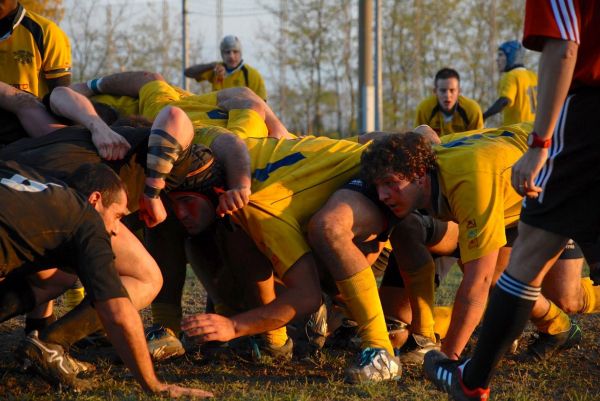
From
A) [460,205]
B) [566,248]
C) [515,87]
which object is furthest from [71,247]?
[515,87]

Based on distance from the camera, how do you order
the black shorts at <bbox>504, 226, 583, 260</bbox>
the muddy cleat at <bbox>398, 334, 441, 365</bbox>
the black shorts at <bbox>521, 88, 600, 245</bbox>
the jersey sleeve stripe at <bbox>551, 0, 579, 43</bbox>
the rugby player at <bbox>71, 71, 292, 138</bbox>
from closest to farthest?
the jersey sleeve stripe at <bbox>551, 0, 579, 43</bbox>, the black shorts at <bbox>521, 88, 600, 245</bbox>, the muddy cleat at <bbox>398, 334, 441, 365</bbox>, the black shorts at <bbox>504, 226, 583, 260</bbox>, the rugby player at <bbox>71, 71, 292, 138</bbox>

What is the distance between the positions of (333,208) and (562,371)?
1456 mm

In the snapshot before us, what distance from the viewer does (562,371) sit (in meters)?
4.39

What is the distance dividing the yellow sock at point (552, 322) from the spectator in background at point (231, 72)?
7.64 metres

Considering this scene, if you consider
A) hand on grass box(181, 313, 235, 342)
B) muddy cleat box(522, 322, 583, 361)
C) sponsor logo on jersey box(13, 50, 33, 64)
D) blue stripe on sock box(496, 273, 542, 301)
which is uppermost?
sponsor logo on jersey box(13, 50, 33, 64)

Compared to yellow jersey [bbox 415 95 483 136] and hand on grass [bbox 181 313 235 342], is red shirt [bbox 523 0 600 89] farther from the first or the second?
yellow jersey [bbox 415 95 483 136]

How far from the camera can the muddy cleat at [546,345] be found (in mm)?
4633

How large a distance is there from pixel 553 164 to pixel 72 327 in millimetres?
2188

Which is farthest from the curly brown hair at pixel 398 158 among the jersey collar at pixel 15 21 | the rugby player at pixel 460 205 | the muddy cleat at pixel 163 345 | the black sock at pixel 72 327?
the jersey collar at pixel 15 21

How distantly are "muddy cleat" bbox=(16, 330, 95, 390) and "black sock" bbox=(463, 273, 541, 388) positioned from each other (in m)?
1.74

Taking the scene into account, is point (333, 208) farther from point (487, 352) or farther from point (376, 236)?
point (487, 352)

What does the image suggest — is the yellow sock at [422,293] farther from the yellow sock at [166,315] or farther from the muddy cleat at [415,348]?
the yellow sock at [166,315]

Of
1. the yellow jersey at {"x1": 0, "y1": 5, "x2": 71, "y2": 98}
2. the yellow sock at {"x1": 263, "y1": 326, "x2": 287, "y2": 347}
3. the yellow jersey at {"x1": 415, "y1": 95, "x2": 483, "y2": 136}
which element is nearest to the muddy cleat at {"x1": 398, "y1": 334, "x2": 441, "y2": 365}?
the yellow sock at {"x1": 263, "y1": 326, "x2": 287, "y2": 347}

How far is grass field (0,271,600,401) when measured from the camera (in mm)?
3758
